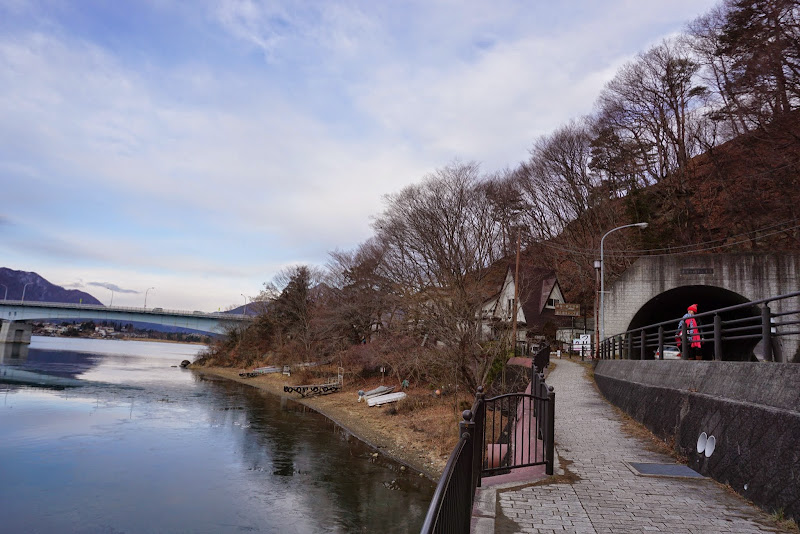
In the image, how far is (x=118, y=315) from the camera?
252 feet

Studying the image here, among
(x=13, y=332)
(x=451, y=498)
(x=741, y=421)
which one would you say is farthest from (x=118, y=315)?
(x=451, y=498)

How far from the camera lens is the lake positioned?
489 inches

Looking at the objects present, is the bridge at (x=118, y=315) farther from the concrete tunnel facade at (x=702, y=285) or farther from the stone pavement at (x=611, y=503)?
the stone pavement at (x=611, y=503)

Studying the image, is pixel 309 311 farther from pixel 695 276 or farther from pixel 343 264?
pixel 695 276

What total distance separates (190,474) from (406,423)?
10183 mm

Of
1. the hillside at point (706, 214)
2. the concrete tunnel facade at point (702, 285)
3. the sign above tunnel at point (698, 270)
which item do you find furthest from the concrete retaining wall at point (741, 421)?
the hillside at point (706, 214)

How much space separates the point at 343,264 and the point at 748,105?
2881 cm

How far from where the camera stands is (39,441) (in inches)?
786

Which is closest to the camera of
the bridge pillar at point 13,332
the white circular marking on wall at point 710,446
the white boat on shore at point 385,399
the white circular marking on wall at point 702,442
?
the white circular marking on wall at point 710,446

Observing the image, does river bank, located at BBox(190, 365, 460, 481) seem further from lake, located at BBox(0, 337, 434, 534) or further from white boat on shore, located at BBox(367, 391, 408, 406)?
lake, located at BBox(0, 337, 434, 534)

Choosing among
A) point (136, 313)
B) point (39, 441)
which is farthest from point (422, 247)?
point (136, 313)

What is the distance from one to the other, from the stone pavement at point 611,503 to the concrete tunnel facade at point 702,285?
1350cm

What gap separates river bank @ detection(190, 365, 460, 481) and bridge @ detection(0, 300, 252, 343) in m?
35.6

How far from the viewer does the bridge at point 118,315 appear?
67.0 metres
